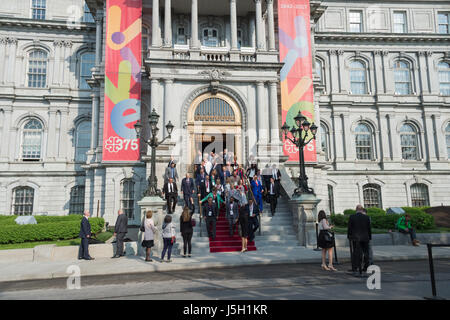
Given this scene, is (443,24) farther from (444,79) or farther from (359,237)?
(359,237)

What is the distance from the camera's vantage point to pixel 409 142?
3053 cm

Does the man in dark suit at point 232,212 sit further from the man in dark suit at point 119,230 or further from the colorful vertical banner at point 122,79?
the colorful vertical banner at point 122,79

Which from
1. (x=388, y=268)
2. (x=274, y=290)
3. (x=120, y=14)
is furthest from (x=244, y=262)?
(x=120, y=14)

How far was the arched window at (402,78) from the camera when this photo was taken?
1225 inches

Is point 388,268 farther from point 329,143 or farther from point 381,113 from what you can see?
point 381,113

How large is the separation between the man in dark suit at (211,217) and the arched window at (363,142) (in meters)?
21.2

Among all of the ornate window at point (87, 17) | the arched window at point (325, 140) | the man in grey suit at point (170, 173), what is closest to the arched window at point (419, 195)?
the arched window at point (325, 140)

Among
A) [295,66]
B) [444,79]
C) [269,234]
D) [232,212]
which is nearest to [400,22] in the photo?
[444,79]

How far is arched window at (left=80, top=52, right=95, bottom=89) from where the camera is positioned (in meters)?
27.8

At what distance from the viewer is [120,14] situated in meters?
22.8

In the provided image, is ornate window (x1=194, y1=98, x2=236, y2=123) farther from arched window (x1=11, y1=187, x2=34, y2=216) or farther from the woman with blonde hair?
arched window (x1=11, y1=187, x2=34, y2=216)

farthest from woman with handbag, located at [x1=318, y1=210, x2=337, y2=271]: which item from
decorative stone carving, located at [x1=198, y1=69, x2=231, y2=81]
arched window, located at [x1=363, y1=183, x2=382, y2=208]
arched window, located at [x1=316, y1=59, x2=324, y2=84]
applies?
arched window, located at [x1=316, y1=59, x2=324, y2=84]

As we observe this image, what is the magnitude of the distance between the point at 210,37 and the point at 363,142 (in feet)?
56.5
